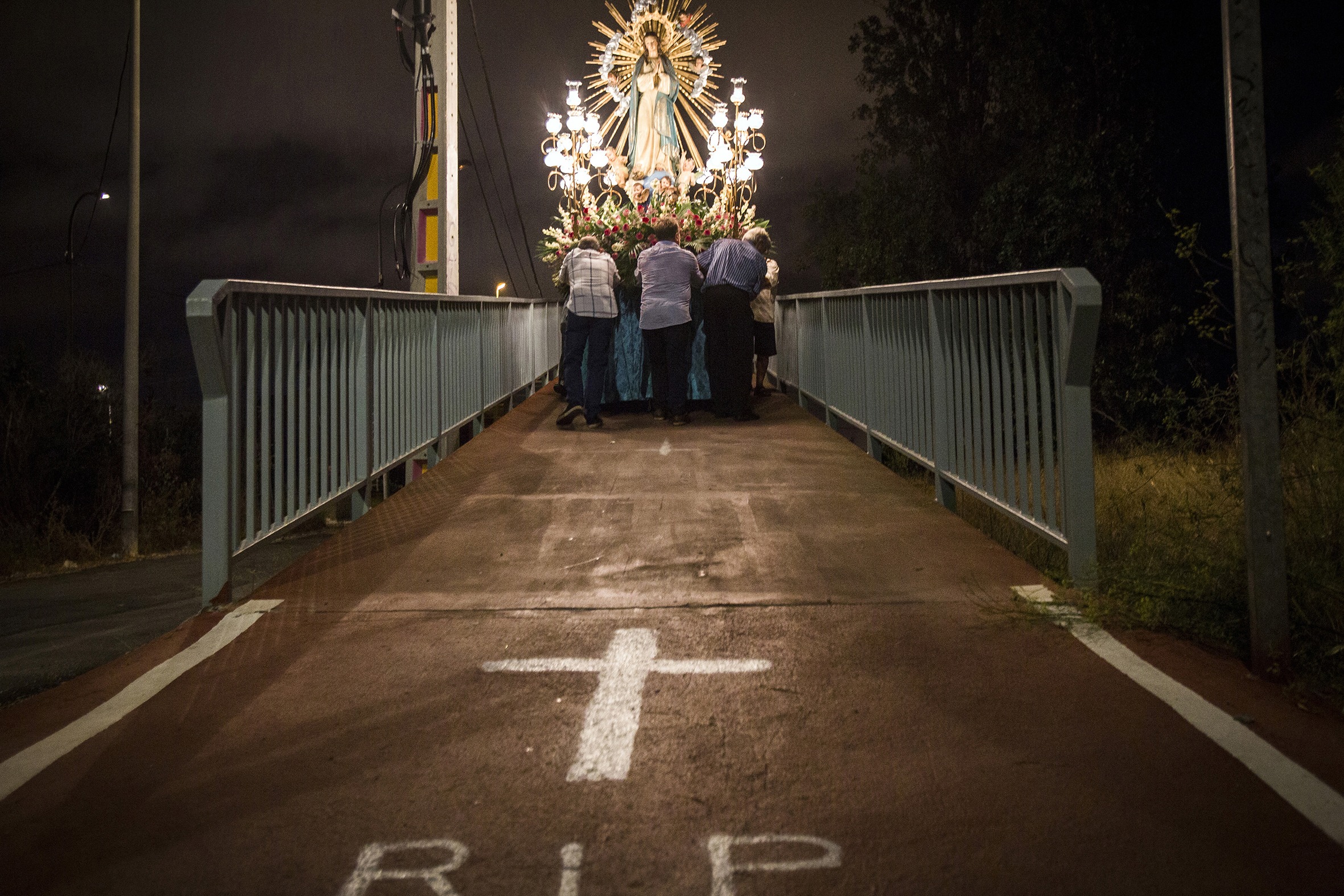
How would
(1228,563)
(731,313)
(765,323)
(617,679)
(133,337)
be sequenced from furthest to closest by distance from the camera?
(133,337) < (765,323) < (731,313) < (1228,563) < (617,679)

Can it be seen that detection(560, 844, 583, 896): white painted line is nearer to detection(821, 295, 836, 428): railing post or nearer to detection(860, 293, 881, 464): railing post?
detection(860, 293, 881, 464): railing post

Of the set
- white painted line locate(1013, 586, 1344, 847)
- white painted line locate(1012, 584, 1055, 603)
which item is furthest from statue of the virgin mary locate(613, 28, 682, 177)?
white painted line locate(1013, 586, 1344, 847)

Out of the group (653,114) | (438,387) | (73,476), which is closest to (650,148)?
(653,114)

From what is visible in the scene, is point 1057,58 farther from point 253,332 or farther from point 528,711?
point 528,711

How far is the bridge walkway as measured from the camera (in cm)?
272

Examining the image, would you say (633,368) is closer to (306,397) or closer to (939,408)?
(939,408)

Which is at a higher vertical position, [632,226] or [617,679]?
[632,226]

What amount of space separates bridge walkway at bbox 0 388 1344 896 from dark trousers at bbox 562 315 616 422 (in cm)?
561

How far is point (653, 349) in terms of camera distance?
11711 mm

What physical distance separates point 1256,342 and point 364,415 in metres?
5.03

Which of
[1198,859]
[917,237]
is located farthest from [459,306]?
[917,237]

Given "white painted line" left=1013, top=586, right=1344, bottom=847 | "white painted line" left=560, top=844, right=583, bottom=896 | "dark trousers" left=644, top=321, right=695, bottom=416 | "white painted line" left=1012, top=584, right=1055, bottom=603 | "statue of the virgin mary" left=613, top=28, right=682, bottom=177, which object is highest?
"statue of the virgin mary" left=613, top=28, right=682, bottom=177

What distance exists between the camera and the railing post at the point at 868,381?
29.2 ft

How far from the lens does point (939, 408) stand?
6.99 metres
